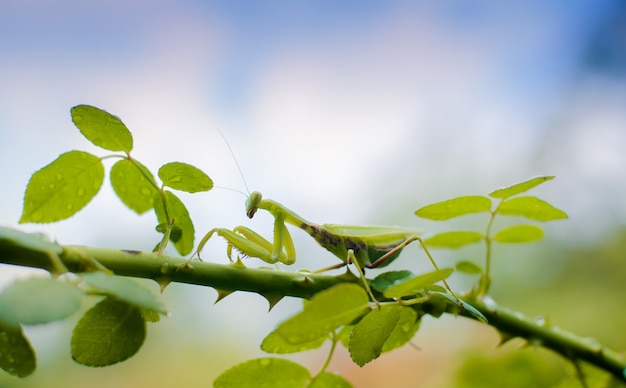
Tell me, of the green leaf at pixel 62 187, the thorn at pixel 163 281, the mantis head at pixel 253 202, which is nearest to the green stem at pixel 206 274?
the thorn at pixel 163 281

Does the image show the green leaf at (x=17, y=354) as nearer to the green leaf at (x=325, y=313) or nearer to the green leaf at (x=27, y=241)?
the green leaf at (x=27, y=241)

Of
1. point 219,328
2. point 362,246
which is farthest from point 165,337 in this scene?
point 362,246

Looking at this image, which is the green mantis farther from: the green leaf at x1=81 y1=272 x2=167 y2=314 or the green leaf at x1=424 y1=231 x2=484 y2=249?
the green leaf at x1=81 y1=272 x2=167 y2=314

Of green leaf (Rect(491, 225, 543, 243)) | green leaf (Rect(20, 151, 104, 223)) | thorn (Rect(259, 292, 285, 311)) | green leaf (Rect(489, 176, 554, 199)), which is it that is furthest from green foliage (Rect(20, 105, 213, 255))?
green leaf (Rect(491, 225, 543, 243))

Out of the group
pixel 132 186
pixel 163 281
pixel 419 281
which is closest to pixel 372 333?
pixel 419 281

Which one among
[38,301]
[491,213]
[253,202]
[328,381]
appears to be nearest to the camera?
[38,301]

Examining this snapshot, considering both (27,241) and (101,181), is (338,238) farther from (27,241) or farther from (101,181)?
(27,241)
